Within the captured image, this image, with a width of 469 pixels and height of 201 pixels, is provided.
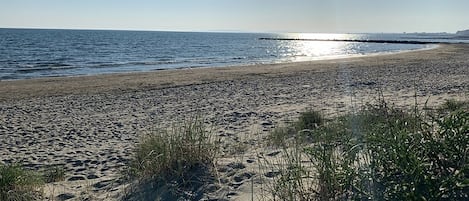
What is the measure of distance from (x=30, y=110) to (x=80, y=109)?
4.65ft

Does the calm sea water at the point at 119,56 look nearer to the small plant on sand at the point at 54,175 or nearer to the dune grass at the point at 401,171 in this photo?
the small plant on sand at the point at 54,175

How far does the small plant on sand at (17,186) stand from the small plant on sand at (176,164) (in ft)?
3.42

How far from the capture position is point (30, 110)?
478 inches

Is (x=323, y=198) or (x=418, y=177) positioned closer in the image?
(x=418, y=177)

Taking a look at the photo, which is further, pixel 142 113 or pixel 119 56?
pixel 119 56

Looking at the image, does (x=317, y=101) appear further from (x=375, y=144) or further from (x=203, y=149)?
(x=375, y=144)

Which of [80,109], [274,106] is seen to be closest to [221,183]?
[274,106]

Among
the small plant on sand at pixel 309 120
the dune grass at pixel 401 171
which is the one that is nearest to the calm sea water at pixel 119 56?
the small plant on sand at pixel 309 120

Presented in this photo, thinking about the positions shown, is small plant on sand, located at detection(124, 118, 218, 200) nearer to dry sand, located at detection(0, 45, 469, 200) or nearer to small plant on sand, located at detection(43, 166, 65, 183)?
dry sand, located at detection(0, 45, 469, 200)

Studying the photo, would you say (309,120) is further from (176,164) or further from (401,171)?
(401,171)

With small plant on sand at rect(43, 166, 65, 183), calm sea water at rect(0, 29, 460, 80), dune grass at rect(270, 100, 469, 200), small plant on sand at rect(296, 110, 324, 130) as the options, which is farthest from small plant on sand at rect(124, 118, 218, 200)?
calm sea water at rect(0, 29, 460, 80)

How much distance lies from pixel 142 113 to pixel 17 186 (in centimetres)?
707

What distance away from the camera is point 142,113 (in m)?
11.4

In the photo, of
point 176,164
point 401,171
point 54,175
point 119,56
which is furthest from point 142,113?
point 119,56
